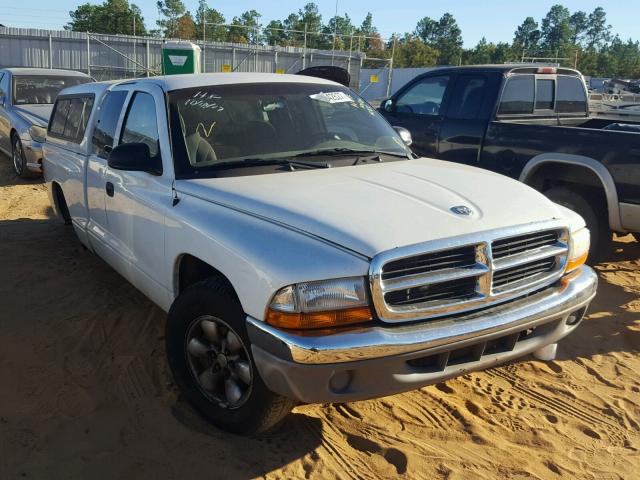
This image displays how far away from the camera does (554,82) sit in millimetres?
7098

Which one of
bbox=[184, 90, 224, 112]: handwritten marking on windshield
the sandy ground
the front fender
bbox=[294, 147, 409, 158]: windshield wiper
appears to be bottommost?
the sandy ground

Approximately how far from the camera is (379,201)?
2.99 m

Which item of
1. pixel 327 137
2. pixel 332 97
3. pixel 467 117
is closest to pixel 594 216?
pixel 467 117

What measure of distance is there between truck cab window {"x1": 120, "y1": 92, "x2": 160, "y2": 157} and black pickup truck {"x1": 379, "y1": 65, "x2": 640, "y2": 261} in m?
3.68

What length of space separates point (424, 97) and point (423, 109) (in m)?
0.16

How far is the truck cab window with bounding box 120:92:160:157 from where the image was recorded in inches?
147

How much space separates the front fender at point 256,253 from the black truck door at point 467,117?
13.4ft

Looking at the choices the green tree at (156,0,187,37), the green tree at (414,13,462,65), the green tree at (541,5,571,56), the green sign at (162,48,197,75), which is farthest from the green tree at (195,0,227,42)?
the green tree at (541,5,571,56)

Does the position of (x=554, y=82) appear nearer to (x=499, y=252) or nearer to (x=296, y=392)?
(x=499, y=252)

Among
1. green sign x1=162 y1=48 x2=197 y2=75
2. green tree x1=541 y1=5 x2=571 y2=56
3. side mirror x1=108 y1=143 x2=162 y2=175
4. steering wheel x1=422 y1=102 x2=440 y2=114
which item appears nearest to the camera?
side mirror x1=108 y1=143 x2=162 y2=175

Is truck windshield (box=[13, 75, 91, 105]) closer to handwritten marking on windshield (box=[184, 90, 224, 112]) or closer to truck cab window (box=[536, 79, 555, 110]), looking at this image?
handwritten marking on windshield (box=[184, 90, 224, 112])

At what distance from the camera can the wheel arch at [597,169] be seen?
202 inches

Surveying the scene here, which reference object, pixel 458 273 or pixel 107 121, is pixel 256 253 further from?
pixel 107 121

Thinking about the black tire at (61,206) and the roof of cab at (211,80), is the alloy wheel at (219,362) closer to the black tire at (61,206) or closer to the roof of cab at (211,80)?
the roof of cab at (211,80)
